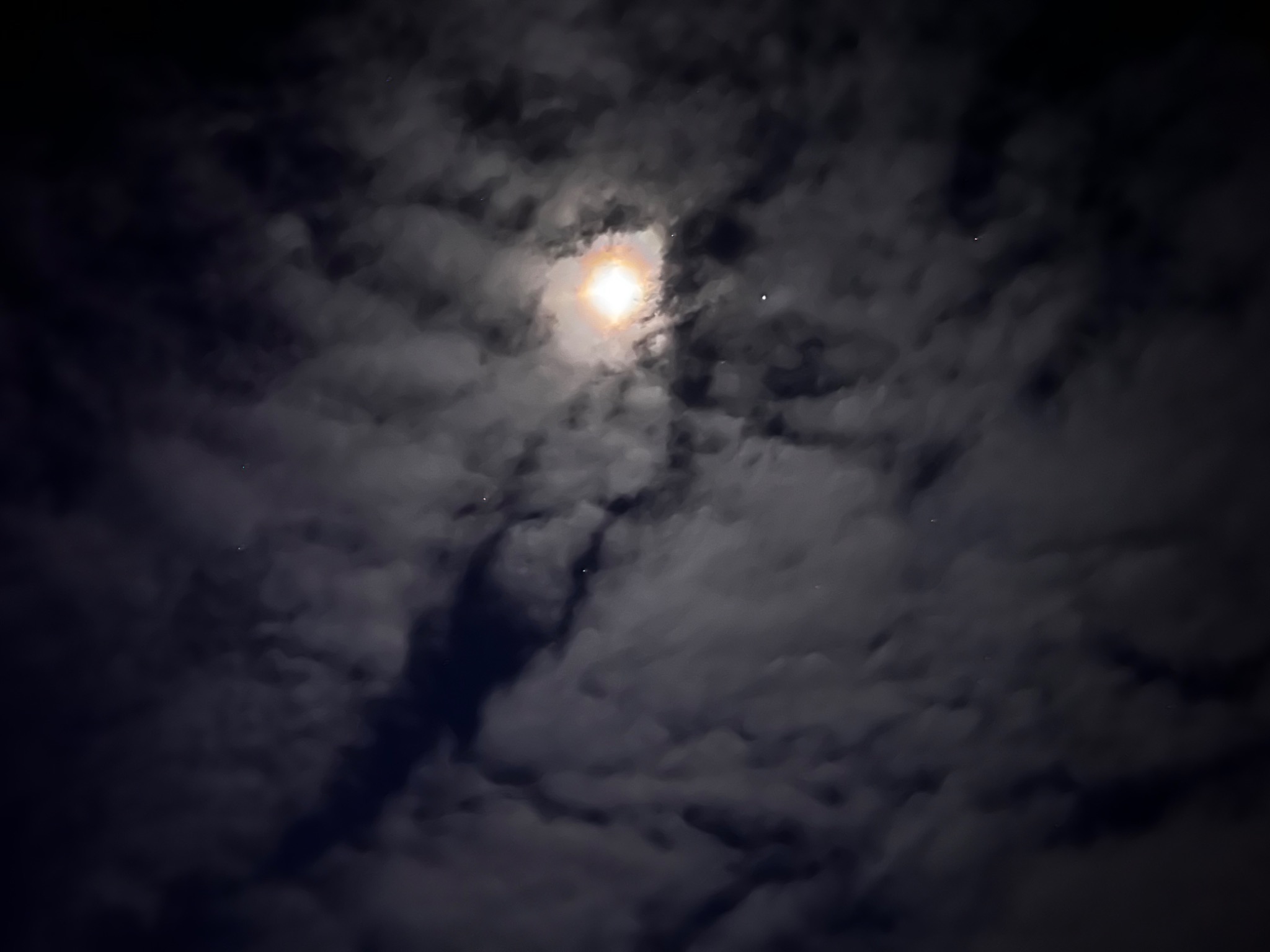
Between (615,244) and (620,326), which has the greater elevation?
(615,244)

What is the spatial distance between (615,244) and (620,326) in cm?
90

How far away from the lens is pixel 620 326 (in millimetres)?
7465

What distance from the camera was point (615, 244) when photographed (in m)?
7.23
